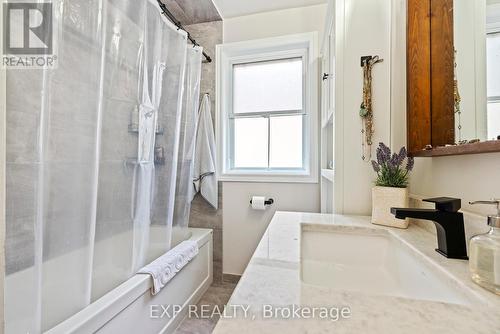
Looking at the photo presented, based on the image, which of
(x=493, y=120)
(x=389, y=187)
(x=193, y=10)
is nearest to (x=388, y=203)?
(x=389, y=187)

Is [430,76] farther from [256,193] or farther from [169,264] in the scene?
[169,264]

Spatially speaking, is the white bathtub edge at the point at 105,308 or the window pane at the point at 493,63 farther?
the white bathtub edge at the point at 105,308

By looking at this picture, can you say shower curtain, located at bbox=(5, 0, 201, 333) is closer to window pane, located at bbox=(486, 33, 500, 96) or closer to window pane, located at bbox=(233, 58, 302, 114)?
window pane, located at bbox=(233, 58, 302, 114)

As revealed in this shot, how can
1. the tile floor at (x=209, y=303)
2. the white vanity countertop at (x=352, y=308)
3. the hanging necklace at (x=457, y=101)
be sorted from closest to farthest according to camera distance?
1. the white vanity countertop at (x=352, y=308)
2. the hanging necklace at (x=457, y=101)
3. the tile floor at (x=209, y=303)

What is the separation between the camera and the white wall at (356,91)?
0.99 meters

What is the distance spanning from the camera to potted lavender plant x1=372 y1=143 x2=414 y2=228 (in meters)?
0.81

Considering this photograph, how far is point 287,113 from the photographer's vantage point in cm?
183

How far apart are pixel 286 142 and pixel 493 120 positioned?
4.42ft

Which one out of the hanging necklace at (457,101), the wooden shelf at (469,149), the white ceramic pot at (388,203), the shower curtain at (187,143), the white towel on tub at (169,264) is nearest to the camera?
the wooden shelf at (469,149)

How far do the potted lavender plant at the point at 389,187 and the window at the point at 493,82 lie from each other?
0.88 ft

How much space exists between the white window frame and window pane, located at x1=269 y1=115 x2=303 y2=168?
0.14 ft

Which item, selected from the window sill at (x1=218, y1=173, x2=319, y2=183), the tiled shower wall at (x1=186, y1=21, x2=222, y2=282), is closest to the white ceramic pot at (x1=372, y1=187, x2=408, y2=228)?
the window sill at (x1=218, y1=173, x2=319, y2=183)

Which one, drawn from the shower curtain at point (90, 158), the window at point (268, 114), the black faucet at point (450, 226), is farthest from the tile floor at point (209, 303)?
the black faucet at point (450, 226)

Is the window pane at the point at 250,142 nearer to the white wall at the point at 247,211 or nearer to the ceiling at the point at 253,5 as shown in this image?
the white wall at the point at 247,211
